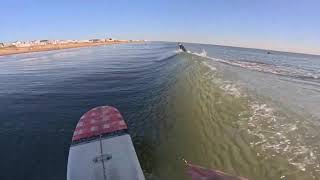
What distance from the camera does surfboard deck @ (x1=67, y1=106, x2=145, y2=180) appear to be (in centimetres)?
1101

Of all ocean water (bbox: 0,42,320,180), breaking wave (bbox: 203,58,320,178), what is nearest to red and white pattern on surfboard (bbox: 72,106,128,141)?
ocean water (bbox: 0,42,320,180)

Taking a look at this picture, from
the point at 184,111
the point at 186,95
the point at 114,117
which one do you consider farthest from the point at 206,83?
the point at 114,117

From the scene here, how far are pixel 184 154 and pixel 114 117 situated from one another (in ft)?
13.6

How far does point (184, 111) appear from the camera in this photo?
1944cm

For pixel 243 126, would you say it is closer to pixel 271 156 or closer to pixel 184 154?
pixel 271 156

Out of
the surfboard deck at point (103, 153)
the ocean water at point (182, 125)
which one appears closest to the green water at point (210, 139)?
the ocean water at point (182, 125)

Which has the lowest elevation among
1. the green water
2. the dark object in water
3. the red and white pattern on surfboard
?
the dark object in water

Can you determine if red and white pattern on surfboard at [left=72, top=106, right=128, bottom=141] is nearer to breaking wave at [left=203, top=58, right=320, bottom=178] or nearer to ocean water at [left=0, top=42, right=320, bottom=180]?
ocean water at [left=0, top=42, right=320, bottom=180]

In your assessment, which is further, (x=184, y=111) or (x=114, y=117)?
(x=184, y=111)

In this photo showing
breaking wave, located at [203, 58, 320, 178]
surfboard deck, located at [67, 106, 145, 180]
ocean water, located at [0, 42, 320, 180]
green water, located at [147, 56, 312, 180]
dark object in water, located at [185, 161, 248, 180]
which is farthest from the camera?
breaking wave, located at [203, 58, 320, 178]

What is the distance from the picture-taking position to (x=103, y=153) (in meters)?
12.2

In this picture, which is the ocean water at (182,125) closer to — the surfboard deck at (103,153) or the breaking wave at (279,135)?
the breaking wave at (279,135)

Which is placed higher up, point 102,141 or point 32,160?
point 102,141

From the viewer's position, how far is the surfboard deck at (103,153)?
36.1 feet
